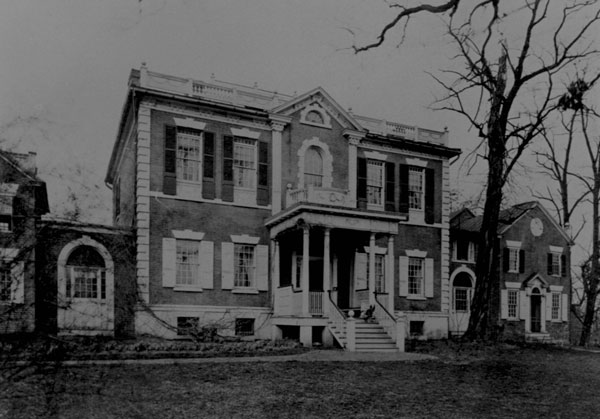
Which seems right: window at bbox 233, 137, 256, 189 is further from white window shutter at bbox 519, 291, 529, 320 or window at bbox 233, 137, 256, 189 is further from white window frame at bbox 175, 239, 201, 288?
white window shutter at bbox 519, 291, 529, 320

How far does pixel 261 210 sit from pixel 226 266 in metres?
2.52

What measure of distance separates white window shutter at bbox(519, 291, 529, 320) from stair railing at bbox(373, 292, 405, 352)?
16.0 meters

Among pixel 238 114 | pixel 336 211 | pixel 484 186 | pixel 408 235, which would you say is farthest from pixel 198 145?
pixel 484 186

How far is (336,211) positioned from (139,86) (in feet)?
26.0

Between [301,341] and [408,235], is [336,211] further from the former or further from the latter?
[408,235]

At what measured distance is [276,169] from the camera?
23172 mm

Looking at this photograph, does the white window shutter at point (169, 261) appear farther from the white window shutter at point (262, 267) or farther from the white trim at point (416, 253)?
the white trim at point (416, 253)

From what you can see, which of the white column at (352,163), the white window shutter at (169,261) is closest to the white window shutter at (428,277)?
the white column at (352,163)

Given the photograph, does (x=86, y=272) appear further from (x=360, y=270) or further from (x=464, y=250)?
(x=464, y=250)

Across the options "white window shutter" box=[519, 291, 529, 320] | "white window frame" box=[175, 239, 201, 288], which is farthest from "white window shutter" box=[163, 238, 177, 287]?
"white window shutter" box=[519, 291, 529, 320]

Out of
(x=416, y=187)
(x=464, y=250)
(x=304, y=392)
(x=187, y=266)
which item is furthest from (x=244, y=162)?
(x=464, y=250)

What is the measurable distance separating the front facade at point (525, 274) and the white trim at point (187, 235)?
48.5ft

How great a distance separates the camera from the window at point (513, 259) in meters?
33.7

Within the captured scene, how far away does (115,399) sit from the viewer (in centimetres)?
870
